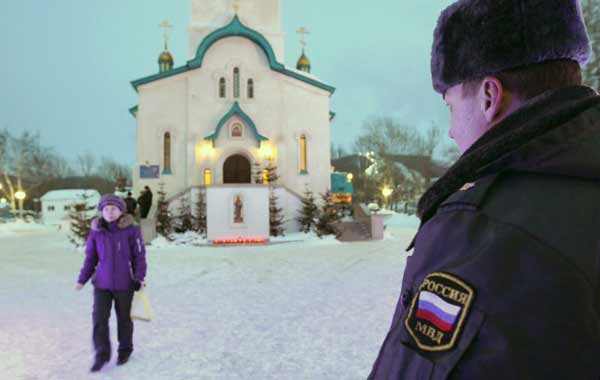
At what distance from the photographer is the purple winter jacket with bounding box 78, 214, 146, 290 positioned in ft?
16.9

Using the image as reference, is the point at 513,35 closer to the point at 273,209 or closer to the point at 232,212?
the point at 232,212

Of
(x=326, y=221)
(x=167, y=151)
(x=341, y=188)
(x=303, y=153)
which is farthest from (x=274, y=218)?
(x=341, y=188)

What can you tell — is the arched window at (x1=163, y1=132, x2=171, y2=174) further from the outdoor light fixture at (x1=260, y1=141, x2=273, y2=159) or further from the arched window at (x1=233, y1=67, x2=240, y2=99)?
the outdoor light fixture at (x1=260, y1=141, x2=273, y2=159)

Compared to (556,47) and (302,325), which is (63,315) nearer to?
(302,325)

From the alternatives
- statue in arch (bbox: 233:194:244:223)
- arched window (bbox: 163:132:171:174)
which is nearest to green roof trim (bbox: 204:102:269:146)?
arched window (bbox: 163:132:171:174)

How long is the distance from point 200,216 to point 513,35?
818 inches

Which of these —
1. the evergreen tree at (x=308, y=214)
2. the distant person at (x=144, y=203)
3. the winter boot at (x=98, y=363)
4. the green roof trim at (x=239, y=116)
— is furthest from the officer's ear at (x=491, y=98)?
the green roof trim at (x=239, y=116)

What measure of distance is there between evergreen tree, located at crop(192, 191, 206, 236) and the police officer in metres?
20.2

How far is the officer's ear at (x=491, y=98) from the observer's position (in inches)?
46.6

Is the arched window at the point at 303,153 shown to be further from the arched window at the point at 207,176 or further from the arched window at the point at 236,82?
the arched window at the point at 207,176

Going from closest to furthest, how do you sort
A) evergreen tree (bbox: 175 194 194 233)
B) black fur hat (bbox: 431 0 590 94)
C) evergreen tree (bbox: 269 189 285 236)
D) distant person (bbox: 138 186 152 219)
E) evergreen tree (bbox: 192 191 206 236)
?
black fur hat (bbox: 431 0 590 94)
distant person (bbox: 138 186 152 219)
evergreen tree (bbox: 269 189 285 236)
evergreen tree (bbox: 192 191 206 236)
evergreen tree (bbox: 175 194 194 233)

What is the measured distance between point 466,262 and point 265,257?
45.9 ft

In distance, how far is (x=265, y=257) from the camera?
580 inches

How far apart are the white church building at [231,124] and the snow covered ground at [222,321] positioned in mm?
9668
